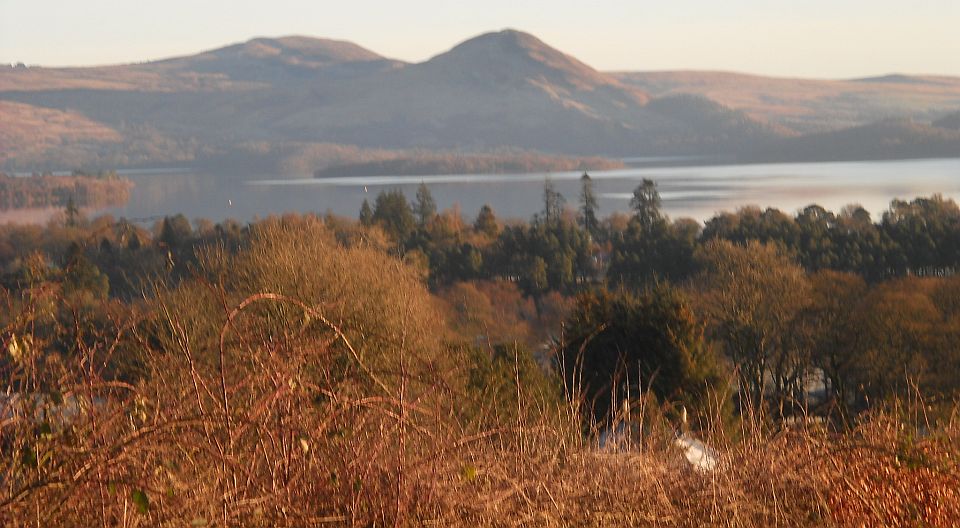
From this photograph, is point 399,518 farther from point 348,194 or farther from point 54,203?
point 348,194

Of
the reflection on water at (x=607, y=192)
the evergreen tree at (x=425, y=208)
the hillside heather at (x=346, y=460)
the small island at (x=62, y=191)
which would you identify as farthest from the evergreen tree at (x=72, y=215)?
the hillside heather at (x=346, y=460)

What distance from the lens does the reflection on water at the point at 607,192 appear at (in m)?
119

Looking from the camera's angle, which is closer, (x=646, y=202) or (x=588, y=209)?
(x=646, y=202)

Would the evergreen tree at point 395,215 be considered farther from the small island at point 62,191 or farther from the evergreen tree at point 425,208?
the small island at point 62,191

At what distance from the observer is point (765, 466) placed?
4.08m

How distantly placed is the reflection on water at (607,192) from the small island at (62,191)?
344 cm

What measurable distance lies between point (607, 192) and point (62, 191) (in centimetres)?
6916

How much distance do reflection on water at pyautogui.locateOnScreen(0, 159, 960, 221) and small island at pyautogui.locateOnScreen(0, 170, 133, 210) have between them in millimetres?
3440

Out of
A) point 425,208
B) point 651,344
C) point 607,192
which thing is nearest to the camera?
point 651,344

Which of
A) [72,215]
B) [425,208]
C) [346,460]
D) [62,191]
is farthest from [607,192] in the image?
[346,460]

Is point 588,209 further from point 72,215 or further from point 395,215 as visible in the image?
point 72,215

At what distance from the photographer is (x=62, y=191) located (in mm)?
145875

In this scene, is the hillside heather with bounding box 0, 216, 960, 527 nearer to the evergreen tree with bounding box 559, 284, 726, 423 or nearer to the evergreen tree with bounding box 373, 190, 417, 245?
the evergreen tree with bounding box 559, 284, 726, 423

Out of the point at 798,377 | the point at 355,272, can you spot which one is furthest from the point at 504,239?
the point at 355,272
